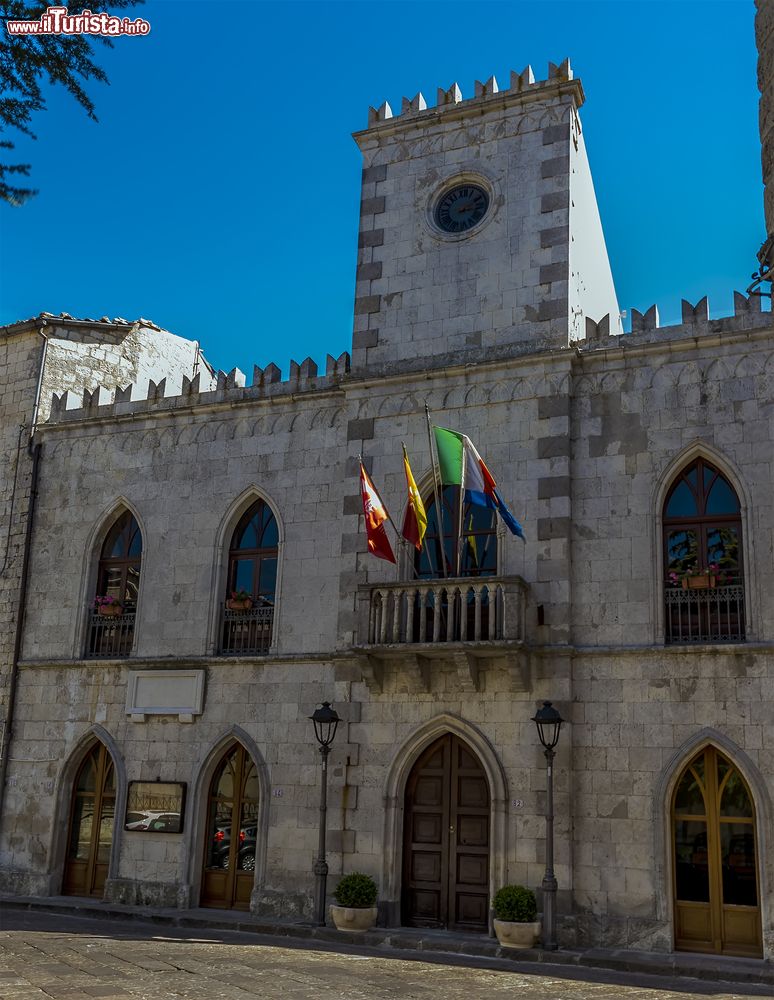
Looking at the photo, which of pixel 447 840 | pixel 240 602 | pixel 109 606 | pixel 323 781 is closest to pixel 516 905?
pixel 447 840

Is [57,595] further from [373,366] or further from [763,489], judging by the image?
[763,489]

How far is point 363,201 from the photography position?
17.3 metres

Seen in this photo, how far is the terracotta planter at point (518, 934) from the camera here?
12.9 meters

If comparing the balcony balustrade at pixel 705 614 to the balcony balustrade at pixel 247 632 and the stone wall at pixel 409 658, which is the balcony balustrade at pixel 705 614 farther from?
the balcony balustrade at pixel 247 632

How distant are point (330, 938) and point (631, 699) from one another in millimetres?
5013

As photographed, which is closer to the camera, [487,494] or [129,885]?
[487,494]

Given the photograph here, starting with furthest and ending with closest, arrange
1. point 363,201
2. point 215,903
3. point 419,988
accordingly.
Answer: point 363,201, point 215,903, point 419,988

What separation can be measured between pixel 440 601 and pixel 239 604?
3832 mm

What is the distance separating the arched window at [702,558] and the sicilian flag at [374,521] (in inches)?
148

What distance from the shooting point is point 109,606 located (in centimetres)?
1766

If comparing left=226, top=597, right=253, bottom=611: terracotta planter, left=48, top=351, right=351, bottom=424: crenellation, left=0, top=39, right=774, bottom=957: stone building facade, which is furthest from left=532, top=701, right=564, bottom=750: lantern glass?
left=48, top=351, right=351, bottom=424: crenellation

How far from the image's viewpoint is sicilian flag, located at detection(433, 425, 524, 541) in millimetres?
13914

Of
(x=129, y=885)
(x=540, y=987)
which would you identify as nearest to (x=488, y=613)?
(x=540, y=987)

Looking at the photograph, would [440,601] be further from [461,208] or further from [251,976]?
[461,208]
